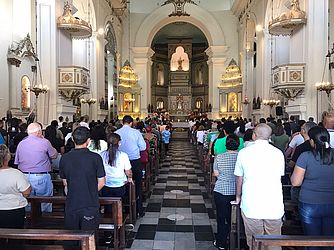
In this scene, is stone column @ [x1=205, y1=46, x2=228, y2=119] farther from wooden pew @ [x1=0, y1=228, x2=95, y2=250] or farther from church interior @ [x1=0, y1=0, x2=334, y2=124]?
wooden pew @ [x1=0, y1=228, x2=95, y2=250]

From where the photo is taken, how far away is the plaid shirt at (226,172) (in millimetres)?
4527

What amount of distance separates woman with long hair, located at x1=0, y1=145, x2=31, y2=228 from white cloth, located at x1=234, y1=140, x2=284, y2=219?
212 centimetres

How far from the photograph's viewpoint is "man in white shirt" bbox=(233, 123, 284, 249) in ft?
11.8

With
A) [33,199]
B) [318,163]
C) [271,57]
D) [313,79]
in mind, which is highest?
[271,57]

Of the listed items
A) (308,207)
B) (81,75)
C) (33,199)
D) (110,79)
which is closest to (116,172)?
(33,199)

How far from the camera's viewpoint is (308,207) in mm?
3648

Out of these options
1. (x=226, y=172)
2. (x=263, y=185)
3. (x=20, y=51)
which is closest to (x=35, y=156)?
(x=226, y=172)

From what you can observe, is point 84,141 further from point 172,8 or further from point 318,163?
point 172,8

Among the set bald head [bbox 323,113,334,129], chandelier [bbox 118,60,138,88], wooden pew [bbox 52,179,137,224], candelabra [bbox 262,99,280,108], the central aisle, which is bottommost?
the central aisle

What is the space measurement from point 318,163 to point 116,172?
2.61 meters

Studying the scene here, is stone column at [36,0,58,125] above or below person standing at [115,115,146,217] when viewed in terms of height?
above

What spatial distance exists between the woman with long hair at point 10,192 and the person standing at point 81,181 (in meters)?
0.39

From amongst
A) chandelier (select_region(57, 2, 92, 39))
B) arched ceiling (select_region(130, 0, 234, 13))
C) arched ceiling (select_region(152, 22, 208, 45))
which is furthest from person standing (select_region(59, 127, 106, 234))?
arched ceiling (select_region(152, 22, 208, 45))

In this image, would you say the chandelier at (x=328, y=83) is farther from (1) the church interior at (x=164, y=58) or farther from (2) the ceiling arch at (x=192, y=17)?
(2) the ceiling arch at (x=192, y=17)
